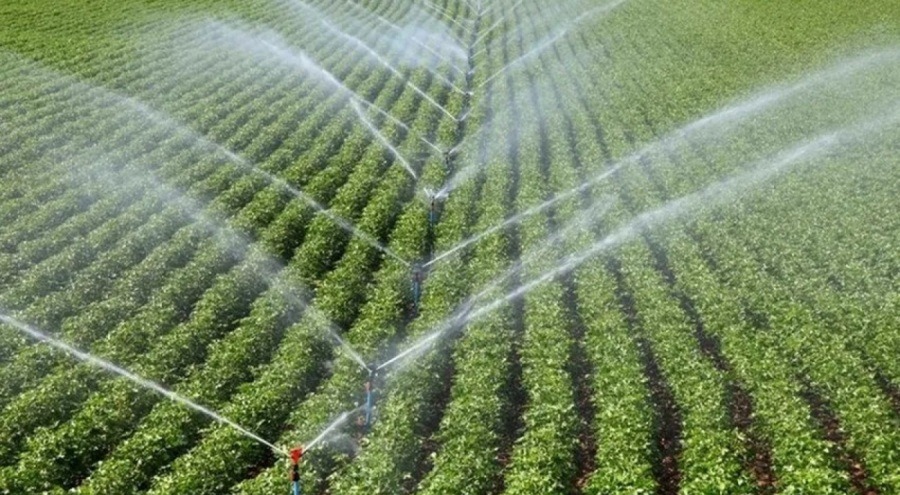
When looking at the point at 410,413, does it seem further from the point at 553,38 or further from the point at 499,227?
the point at 553,38

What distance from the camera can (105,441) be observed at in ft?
43.3

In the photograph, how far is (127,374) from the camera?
14930 millimetres

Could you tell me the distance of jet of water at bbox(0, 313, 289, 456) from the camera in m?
13.5

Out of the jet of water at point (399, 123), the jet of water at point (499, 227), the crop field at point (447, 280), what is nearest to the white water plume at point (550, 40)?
the crop field at point (447, 280)

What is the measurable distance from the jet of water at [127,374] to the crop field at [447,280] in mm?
50

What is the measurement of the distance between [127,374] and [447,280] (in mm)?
7149

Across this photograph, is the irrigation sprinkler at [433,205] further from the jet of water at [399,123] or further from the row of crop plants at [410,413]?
the jet of water at [399,123]

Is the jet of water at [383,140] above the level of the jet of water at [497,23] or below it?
above

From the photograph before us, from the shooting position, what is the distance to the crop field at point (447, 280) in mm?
13008

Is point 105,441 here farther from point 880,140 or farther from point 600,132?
point 880,140

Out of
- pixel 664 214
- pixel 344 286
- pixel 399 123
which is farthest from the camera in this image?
pixel 399 123

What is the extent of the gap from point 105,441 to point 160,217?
30.7 ft

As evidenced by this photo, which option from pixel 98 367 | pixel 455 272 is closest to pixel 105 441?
pixel 98 367

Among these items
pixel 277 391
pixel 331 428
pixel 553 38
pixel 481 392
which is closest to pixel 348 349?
pixel 277 391
